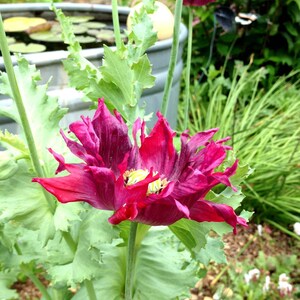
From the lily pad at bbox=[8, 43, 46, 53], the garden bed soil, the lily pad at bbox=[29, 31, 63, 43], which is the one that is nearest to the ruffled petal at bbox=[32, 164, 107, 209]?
Result: the garden bed soil

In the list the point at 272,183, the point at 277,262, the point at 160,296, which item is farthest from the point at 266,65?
the point at 160,296

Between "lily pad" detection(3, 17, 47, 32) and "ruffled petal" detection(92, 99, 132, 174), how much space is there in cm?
166

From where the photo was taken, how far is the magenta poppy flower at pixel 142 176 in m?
0.50

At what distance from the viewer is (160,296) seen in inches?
33.1

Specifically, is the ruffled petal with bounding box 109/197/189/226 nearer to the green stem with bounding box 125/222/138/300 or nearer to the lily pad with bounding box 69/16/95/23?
the green stem with bounding box 125/222/138/300

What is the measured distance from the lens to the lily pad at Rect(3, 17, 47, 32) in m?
2.11

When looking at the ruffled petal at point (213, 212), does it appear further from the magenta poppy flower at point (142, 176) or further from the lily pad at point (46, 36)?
the lily pad at point (46, 36)

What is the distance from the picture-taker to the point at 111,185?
51cm

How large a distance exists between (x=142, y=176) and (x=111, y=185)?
0.26 feet

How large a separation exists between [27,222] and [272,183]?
1.36 meters

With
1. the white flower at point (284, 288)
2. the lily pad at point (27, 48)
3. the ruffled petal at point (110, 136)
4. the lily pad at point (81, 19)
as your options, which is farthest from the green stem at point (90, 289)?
the lily pad at point (81, 19)

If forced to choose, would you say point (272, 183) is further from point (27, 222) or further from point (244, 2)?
point (27, 222)

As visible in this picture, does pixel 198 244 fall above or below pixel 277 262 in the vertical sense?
above

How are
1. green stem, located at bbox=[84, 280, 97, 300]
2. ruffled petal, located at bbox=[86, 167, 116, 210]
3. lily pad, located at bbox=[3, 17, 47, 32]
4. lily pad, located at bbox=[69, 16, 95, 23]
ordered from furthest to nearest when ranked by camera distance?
lily pad, located at bbox=[69, 16, 95, 23], lily pad, located at bbox=[3, 17, 47, 32], green stem, located at bbox=[84, 280, 97, 300], ruffled petal, located at bbox=[86, 167, 116, 210]
